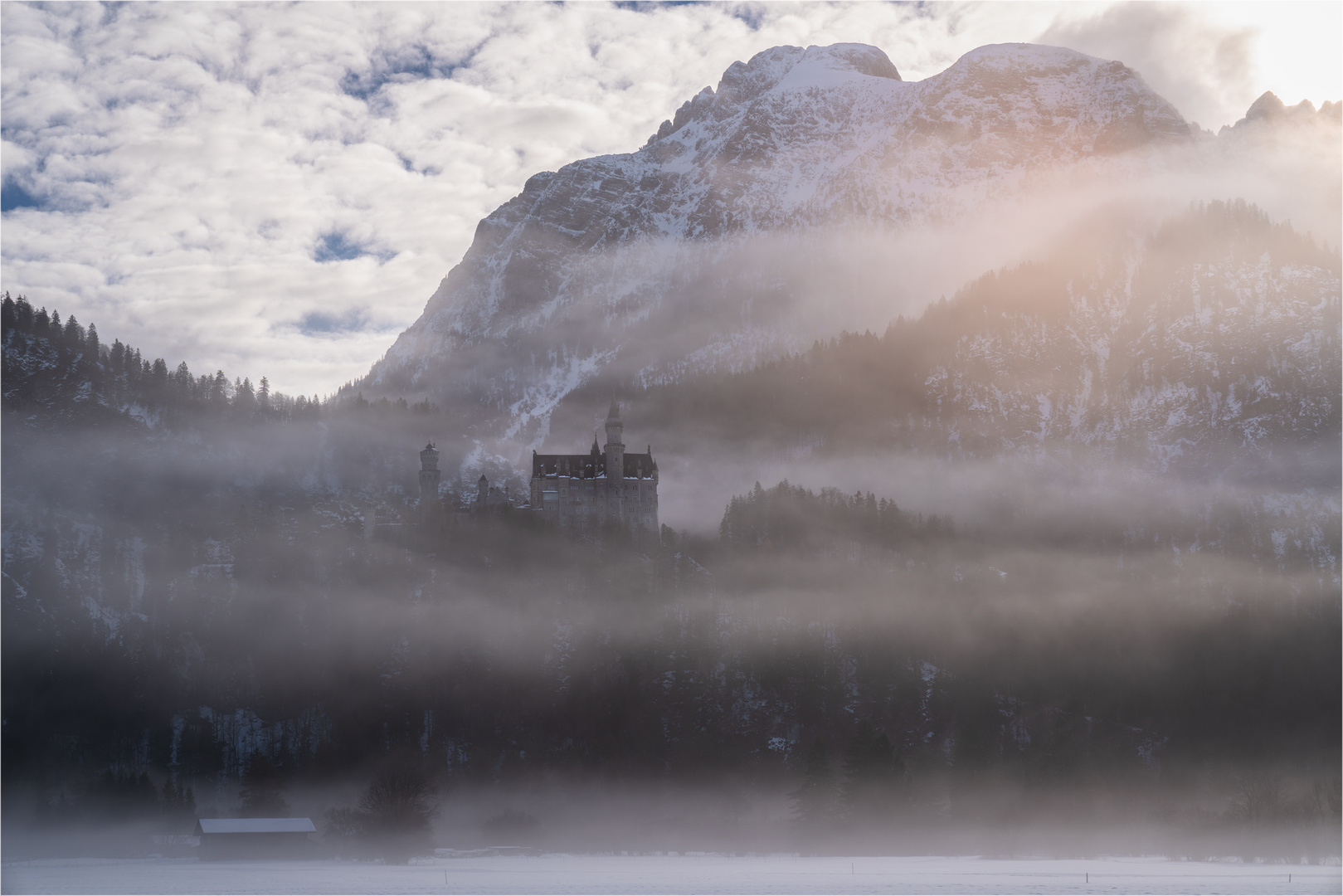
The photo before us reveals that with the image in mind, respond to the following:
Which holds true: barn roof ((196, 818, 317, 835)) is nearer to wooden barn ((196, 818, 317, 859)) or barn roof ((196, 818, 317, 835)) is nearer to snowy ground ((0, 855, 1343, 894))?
wooden barn ((196, 818, 317, 859))

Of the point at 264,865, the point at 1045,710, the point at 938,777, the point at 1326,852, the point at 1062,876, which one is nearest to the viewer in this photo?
the point at 1062,876

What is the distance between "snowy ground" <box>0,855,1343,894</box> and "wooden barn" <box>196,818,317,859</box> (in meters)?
4.42

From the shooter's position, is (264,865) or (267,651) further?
(267,651)

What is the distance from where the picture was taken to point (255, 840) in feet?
438

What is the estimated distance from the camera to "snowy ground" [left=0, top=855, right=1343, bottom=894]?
322 ft

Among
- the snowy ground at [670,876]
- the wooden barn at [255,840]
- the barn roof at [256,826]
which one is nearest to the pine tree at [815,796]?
the snowy ground at [670,876]

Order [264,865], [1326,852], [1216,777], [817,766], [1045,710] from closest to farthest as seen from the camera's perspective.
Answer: [264,865] < [1326,852] < [817,766] < [1216,777] < [1045,710]

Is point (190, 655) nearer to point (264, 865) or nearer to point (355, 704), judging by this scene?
point (355, 704)

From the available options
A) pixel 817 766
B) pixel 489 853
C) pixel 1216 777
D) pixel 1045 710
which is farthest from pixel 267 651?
pixel 1216 777

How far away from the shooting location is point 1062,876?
107812mm

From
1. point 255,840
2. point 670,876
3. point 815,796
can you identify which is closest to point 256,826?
point 255,840

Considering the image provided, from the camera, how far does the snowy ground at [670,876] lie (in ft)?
322

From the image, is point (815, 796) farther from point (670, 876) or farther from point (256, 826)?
point (256, 826)

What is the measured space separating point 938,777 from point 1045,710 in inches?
1542
